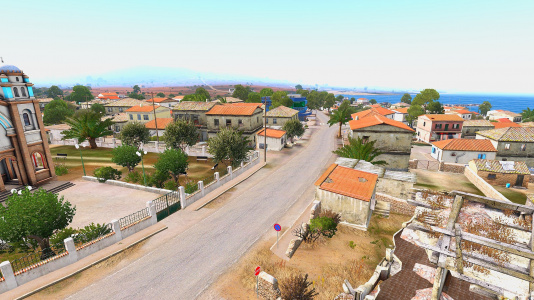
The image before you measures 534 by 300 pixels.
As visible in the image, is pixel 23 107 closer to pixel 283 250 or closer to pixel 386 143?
pixel 283 250

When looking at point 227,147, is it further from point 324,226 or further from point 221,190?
point 324,226

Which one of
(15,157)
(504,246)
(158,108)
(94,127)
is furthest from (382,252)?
(158,108)

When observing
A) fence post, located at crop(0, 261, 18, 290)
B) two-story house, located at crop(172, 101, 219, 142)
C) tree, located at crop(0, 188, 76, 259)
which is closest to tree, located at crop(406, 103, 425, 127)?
two-story house, located at crop(172, 101, 219, 142)

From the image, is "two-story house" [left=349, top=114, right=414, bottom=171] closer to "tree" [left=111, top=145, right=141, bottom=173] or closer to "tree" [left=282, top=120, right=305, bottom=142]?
"tree" [left=282, top=120, right=305, bottom=142]

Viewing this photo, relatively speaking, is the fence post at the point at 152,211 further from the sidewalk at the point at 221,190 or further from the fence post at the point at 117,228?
the sidewalk at the point at 221,190

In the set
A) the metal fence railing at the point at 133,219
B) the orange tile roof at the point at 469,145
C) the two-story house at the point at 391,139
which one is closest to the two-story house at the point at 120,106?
the metal fence railing at the point at 133,219
